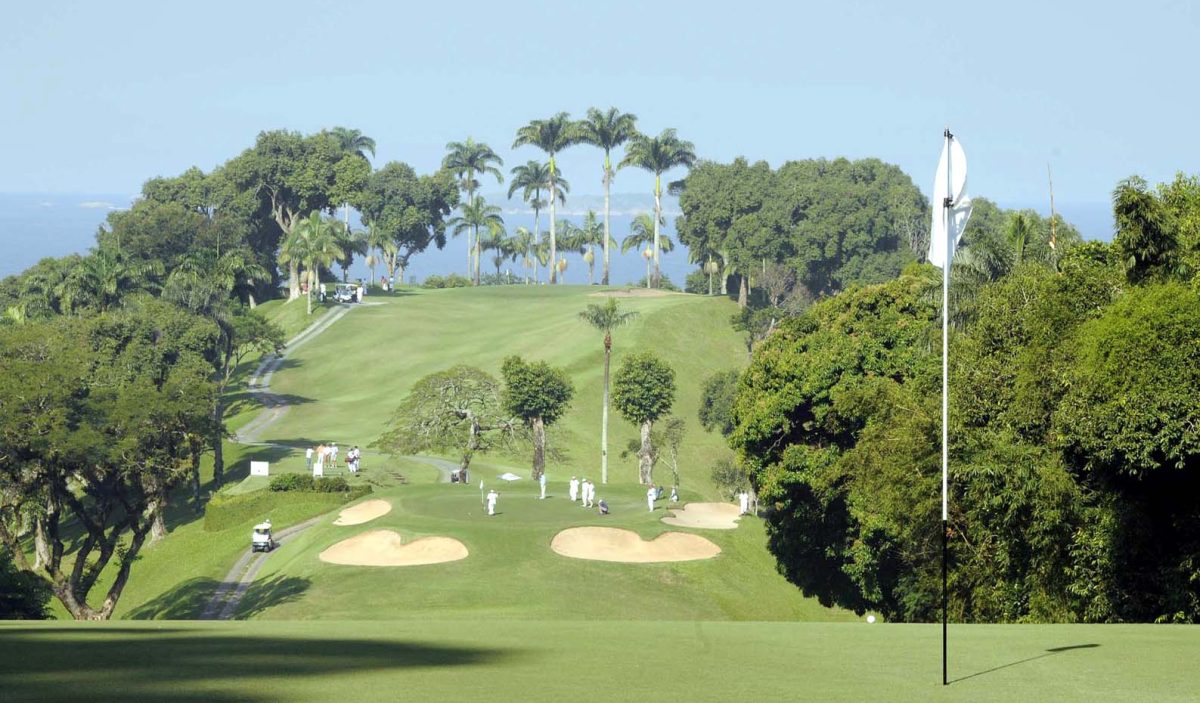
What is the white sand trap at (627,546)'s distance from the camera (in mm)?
53469

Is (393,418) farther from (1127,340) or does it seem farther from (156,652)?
(156,652)

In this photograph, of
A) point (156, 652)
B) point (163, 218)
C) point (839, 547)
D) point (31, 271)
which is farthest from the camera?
point (163, 218)

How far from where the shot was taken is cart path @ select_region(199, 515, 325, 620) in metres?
52.7

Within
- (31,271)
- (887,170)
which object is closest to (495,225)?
(887,170)

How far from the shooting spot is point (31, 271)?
13038cm

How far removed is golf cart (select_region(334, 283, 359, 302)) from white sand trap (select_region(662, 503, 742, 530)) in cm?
8397

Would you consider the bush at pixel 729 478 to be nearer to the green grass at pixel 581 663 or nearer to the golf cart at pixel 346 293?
the golf cart at pixel 346 293

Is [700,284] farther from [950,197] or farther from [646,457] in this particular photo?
[950,197]

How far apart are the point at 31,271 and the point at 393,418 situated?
173 ft

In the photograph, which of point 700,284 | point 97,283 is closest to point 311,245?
point 97,283

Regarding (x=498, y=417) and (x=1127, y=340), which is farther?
(x=498, y=417)

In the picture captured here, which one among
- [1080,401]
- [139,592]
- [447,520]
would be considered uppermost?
[1080,401]

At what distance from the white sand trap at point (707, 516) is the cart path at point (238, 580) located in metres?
17.5

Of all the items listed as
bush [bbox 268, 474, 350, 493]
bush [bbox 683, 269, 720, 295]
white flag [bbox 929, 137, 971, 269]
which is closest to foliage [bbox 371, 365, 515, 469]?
bush [bbox 268, 474, 350, 493]
